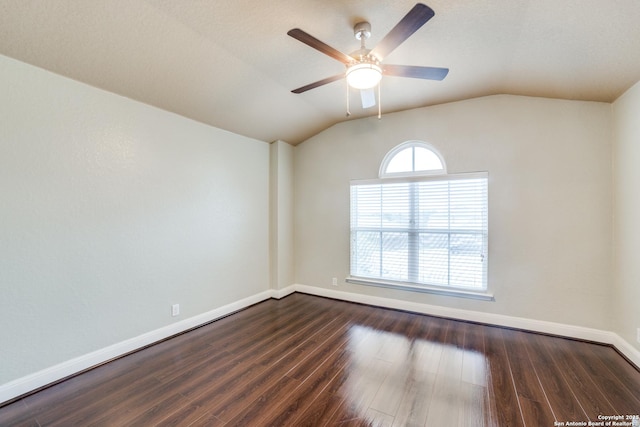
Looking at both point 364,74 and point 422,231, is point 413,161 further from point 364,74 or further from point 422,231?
point 364,74

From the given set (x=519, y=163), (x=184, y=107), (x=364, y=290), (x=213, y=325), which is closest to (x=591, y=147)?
(x=519, y=163)

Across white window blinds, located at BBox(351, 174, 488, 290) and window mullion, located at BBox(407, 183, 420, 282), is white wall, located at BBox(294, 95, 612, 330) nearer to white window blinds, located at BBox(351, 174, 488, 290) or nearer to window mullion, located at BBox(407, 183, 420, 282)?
white window blinds, located at BBox(351, 174, 488, 290)

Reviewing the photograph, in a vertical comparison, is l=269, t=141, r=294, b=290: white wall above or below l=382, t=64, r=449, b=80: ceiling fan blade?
below

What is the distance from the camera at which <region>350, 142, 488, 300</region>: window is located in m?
3.28

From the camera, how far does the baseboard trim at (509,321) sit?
2.54m

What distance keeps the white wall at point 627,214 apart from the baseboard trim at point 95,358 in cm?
425

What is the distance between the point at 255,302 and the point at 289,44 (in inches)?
133

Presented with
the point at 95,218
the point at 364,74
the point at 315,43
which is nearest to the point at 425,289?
the point at 364,74

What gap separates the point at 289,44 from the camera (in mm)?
2244

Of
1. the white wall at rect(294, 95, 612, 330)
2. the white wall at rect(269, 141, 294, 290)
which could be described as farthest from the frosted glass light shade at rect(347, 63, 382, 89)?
the white wall at rect(269, 141, 294, 290)

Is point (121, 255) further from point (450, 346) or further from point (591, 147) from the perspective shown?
point (591, 147)

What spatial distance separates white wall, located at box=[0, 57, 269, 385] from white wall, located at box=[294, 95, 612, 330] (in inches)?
103

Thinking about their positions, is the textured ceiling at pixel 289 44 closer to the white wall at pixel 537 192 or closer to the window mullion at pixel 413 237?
the white wall at pixel 537 192

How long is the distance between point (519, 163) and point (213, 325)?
4.10m
